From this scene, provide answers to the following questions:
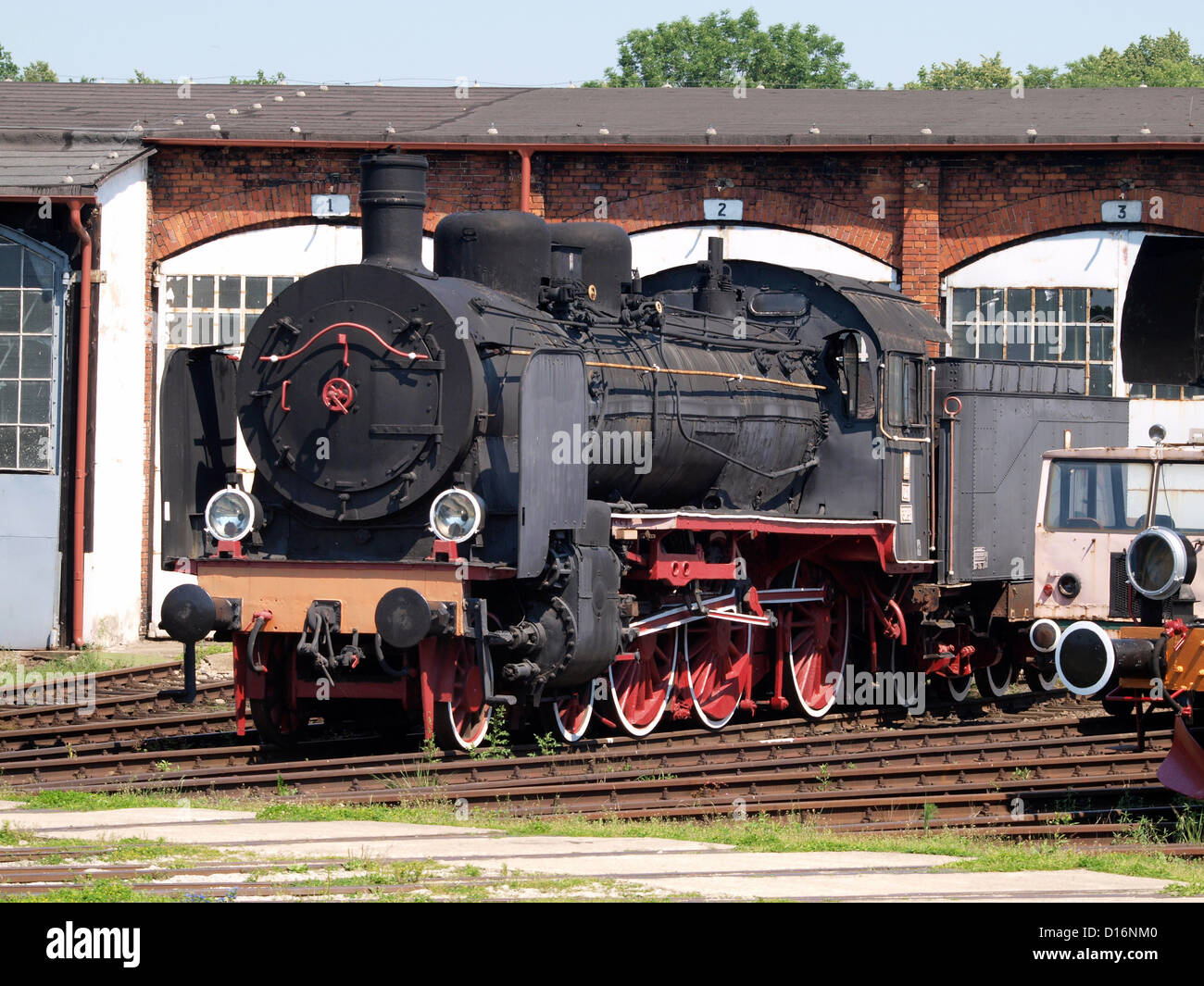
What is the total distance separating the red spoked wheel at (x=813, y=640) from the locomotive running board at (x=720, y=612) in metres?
0.19

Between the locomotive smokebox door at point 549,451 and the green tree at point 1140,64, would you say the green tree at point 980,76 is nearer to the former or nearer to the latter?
the green tree at point 1140,64

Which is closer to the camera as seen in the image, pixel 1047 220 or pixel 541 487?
pixel 541 487

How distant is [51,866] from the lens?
23.4 ft

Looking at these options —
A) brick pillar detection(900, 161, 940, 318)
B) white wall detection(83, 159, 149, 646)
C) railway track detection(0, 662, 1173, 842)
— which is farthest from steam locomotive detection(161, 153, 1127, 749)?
white wall detection(83, 159, 149, 646)

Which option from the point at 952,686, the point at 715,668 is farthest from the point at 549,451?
the point at 952,686

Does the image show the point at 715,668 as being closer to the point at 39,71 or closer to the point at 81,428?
the point at 81,428

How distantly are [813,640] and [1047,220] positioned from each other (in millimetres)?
7145

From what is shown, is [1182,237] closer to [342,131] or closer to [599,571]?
[599,571]

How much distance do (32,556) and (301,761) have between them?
27.7 ft

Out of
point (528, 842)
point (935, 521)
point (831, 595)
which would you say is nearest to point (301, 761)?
point (528, 842)

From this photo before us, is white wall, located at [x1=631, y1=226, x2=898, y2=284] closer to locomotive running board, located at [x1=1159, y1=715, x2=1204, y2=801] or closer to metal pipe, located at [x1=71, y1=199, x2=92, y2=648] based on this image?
metal pipe, located at [x1=71, y1=199, x2=92, y2=648]

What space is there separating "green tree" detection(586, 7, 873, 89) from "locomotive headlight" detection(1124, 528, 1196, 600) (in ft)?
181

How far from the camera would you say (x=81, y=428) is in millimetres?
18250

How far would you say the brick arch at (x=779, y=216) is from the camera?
1919 centimetres
